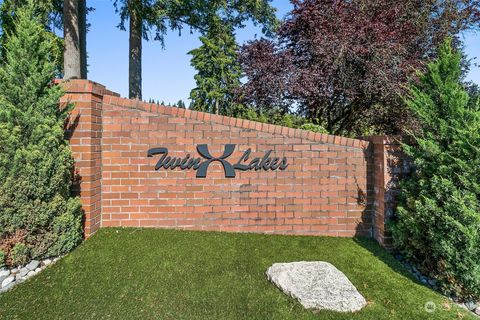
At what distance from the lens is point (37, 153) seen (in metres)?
3.46

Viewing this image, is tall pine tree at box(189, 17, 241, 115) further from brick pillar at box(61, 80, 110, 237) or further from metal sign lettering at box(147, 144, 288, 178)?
brick pillar at box(61, 80, 110, 237)

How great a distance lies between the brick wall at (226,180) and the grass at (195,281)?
332mm

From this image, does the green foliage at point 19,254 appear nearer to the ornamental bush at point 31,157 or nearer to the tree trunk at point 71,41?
the ornamental bush at point 31,157

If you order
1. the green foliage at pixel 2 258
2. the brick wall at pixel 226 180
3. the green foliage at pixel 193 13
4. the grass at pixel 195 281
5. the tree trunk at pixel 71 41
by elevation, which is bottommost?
the grass at pixel 195 281

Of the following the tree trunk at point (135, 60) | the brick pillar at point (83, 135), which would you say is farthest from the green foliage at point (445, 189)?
the tree trunk at point (135, 60)

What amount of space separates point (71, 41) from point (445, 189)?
7970 mm

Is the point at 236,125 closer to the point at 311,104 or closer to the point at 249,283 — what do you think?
the point at 249,283

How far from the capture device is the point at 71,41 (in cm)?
698

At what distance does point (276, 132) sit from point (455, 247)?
2.71 meters

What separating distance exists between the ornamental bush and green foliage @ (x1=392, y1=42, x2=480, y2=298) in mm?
4436

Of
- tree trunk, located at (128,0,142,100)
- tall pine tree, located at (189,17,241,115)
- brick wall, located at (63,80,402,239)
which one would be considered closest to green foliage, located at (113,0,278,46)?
tree trunk, located at (128,0,142,100)

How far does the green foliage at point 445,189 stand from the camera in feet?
10.5

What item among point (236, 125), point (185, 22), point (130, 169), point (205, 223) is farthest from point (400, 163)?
point (185, 22)

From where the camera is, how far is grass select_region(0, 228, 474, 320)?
288 centimetres
